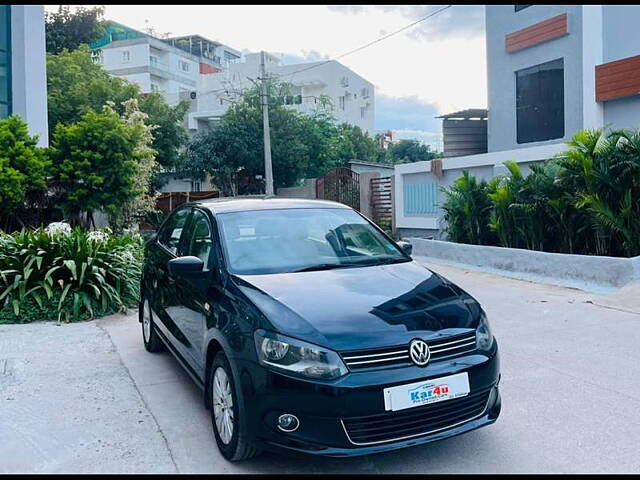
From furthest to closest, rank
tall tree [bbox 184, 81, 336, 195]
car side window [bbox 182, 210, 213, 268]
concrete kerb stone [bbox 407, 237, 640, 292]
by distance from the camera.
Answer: tall tree [bbox 184, 81, 336, 195] < concrete kerb stone [bbox 407, 237, 640, 292] < car side window [bbox 182, 210, 213, 268]

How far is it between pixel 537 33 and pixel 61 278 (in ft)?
41.7

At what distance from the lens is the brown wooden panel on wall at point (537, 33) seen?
1460cm

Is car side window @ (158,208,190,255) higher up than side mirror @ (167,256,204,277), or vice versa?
car side window @ (158,208,190,255)

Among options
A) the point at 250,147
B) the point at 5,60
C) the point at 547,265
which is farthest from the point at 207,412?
the point at 250,147

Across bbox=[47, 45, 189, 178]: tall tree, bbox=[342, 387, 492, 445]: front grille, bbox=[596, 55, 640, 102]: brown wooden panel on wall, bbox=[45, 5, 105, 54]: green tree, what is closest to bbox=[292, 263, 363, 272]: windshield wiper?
bbox=[342, 387, 492, 445]: front grille

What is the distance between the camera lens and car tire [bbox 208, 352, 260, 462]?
3.45m

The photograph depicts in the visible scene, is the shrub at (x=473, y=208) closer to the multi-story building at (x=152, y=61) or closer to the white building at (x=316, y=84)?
the white building at (x=316, y=84)

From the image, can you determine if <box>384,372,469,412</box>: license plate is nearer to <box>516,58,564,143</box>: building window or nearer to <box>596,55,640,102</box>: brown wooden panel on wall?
<box>596,55,640,102</box>: brown wooden panel on wall

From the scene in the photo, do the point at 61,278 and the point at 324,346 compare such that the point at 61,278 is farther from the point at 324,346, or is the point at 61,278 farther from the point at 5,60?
the point at 5,60

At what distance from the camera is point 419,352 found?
11.0ft

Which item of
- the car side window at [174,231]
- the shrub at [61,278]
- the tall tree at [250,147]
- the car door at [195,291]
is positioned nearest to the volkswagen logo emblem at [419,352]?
the car door at [195,291]

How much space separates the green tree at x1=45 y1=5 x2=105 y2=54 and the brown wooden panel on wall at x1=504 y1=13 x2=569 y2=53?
2295 cm

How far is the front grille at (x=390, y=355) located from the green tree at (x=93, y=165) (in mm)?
11010

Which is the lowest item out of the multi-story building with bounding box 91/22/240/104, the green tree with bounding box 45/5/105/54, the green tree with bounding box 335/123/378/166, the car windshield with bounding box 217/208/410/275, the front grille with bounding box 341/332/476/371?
the front grille with bounding box 341/332/476/371
